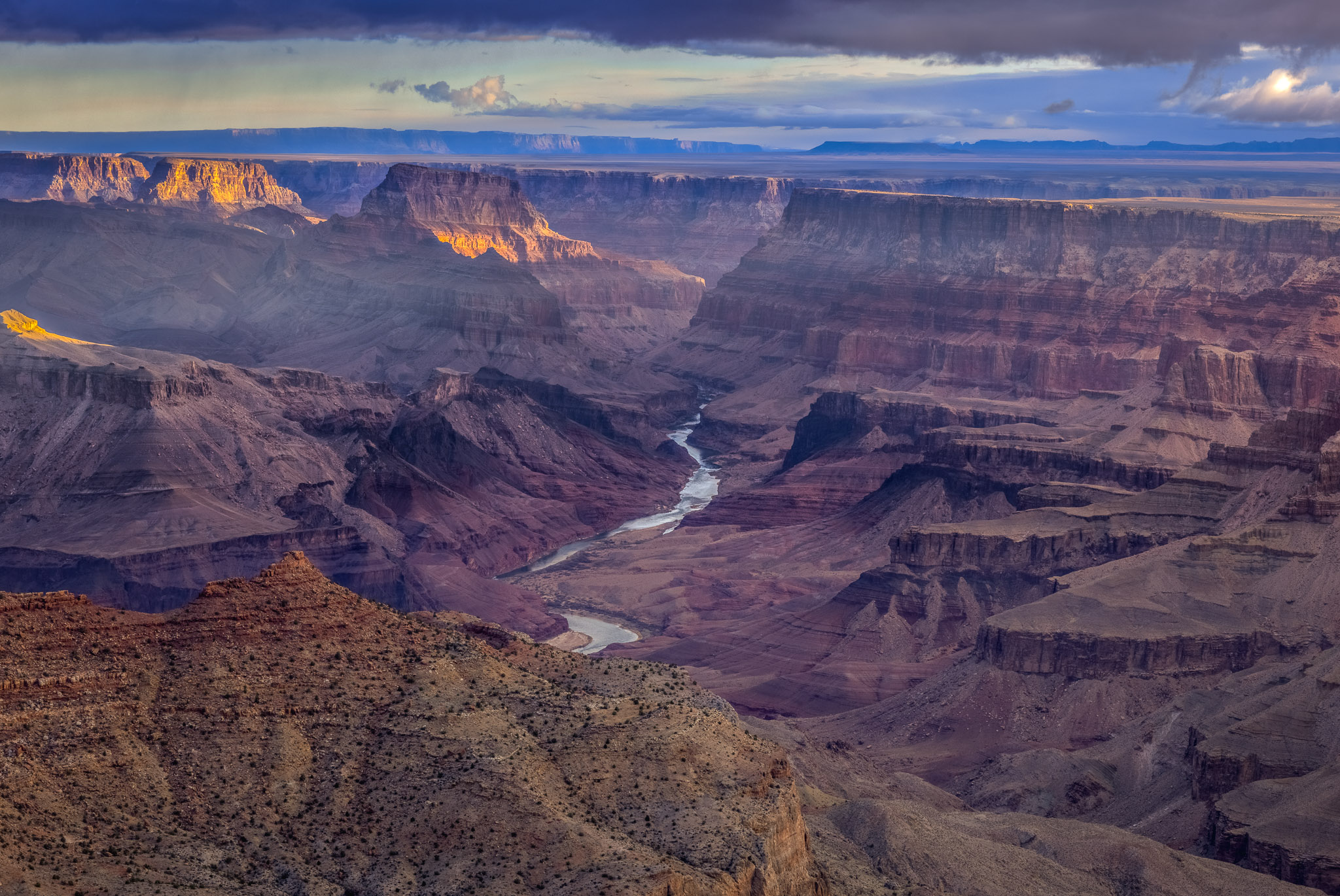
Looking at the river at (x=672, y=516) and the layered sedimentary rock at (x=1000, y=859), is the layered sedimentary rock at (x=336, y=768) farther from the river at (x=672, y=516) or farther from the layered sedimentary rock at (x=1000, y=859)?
the river at (x=672, y=516)

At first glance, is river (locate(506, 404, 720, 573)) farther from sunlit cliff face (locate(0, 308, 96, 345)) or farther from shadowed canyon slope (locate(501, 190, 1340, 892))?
sunlit cliff face (locate(0, 308, 96, 345))

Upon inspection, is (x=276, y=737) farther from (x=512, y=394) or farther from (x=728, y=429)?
(x=728, y=429)

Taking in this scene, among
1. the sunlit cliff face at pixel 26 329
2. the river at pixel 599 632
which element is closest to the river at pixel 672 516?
the river at pixel 599 632

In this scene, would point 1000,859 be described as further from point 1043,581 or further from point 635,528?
point 635,528

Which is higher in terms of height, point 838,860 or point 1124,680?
point 838,860

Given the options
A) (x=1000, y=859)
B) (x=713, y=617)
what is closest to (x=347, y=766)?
(x=1000, y=859)

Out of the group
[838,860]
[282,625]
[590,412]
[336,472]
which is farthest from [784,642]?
[590,412]
